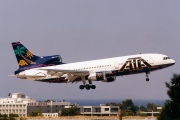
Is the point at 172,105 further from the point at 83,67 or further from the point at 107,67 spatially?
the point at 83,67

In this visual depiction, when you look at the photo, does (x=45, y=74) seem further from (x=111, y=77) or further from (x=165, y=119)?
(x=165, y=119)

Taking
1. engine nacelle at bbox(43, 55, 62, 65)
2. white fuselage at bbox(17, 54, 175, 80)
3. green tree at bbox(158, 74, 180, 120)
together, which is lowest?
green tree at bbox(158, 74, 180, 120)

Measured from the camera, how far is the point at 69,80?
11488 cm

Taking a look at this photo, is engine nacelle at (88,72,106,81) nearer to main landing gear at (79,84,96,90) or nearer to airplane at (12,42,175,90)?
airplane at (12,42,175,90)

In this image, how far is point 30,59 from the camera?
396ft

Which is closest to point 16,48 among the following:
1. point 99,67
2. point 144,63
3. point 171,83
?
point 99,67

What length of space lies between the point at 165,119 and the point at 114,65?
169ft

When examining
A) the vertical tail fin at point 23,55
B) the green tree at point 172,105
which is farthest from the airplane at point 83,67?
the green tree at point 172,105

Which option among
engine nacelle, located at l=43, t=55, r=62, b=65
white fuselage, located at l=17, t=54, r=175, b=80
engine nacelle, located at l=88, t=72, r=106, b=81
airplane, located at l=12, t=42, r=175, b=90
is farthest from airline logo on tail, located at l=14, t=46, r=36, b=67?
engine nacelle, located at l=88, t=72, r=106, b=81

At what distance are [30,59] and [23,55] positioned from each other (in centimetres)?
251

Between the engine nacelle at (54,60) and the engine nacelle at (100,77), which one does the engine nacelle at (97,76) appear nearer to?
the engine nacelle at (100,77)

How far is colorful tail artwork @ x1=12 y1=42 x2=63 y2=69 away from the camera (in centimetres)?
11812

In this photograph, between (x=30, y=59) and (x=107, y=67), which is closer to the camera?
(x=107, y=67)

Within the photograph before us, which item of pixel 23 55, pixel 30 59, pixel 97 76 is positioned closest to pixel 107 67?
pixel 97 76
